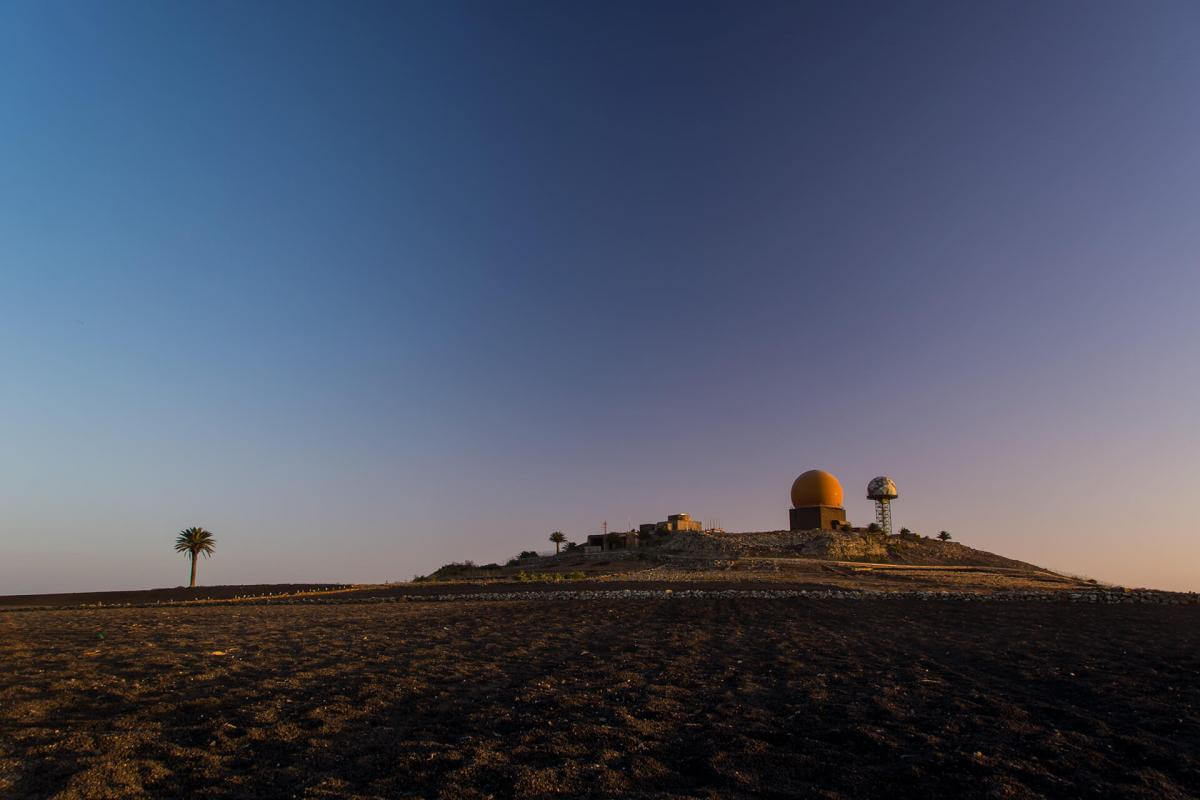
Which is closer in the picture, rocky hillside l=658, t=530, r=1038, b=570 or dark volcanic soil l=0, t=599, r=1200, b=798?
dark volcanic soil l=0, t=599, r=1200, b=798

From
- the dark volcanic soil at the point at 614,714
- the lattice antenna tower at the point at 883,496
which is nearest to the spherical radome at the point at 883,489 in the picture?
the lattice antenna tower at the point at 883,496

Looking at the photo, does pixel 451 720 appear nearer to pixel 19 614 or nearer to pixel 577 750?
pixel 577 750

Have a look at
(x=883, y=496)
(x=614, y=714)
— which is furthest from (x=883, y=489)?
(x=614, y=714)

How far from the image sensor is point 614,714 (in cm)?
1037

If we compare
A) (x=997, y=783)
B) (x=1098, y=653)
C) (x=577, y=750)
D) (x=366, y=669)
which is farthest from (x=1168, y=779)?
(x=366, y=669)

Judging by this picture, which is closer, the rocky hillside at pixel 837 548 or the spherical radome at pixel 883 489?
the rocky hillside at pixel 837 548

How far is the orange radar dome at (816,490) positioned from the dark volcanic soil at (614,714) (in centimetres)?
6254

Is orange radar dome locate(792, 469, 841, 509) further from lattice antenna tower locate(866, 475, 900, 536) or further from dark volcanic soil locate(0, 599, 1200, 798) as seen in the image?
dark volcanic soil locate(0, 599, 1200, 798)

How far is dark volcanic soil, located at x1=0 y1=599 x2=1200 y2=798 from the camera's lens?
7703 millimetres

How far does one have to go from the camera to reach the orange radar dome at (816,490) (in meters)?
81.0

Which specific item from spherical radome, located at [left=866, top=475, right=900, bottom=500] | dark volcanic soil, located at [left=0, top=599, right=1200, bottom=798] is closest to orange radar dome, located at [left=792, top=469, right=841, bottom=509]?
spherical radome, located at [left=866, top=475, right=900, bottom=500]

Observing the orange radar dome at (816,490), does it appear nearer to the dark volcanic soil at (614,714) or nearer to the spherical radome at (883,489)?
the spherical radome at (883,489)

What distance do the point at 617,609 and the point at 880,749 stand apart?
18.9 metres

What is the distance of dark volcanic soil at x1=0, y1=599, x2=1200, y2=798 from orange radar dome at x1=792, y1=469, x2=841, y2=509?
62.5 metres
